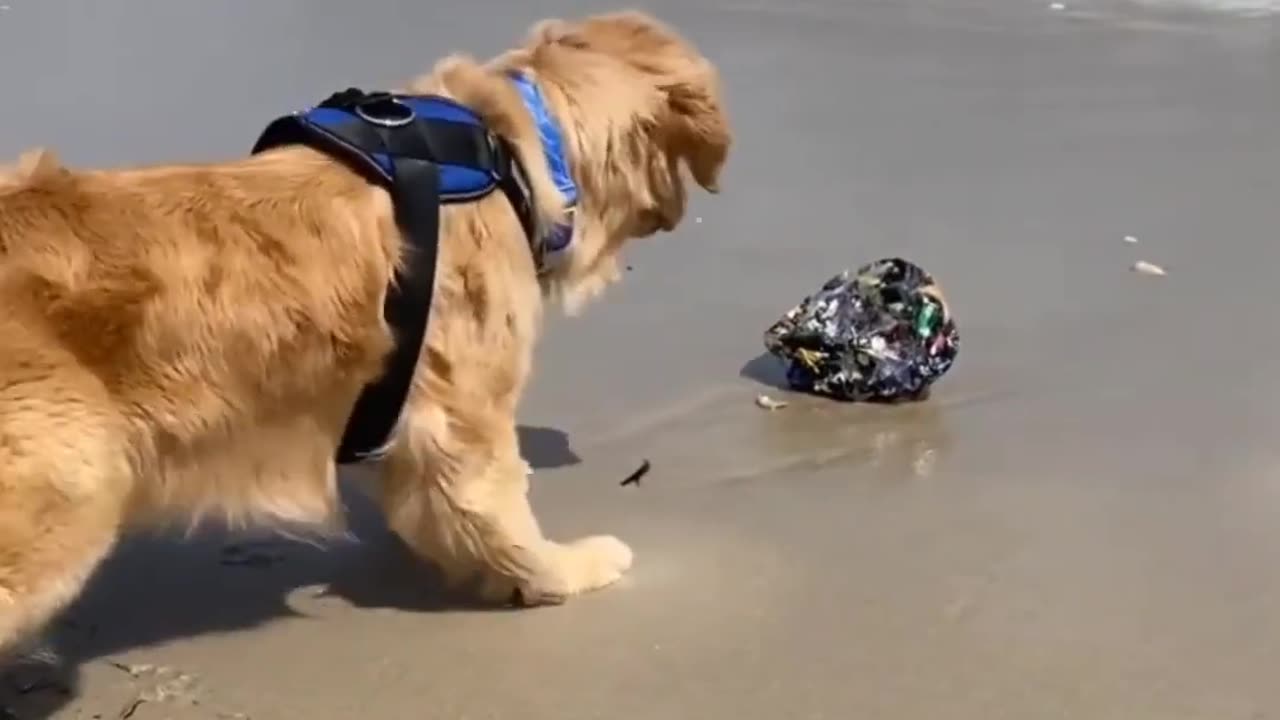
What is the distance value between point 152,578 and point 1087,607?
182 centimetres

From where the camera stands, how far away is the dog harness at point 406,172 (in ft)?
9.97

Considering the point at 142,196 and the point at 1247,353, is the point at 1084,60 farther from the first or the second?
the point at 142,196

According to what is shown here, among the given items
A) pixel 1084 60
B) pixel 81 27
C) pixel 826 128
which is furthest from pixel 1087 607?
pixel 81 27

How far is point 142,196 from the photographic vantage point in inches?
112

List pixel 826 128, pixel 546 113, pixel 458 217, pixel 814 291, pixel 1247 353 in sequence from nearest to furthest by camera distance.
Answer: pixel 458 217, pixel 546 113, pixel 1247 353, pixel 814 291, pixel 826 128

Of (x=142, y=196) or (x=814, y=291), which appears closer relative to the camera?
(x=142, y=196)

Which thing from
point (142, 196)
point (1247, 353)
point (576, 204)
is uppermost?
point (142, 196)

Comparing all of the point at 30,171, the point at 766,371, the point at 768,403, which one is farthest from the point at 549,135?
the point at 766,371

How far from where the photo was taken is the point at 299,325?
291 cm

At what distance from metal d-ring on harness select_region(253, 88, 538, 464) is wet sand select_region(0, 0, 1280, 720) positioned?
46 centimetres

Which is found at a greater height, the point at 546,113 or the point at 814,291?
the point at 546,113

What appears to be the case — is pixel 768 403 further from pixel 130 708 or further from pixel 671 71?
pixel 130 708

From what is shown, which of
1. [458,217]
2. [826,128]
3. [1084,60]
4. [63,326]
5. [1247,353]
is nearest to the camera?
[63,326]

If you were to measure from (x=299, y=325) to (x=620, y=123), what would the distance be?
0.87 m
